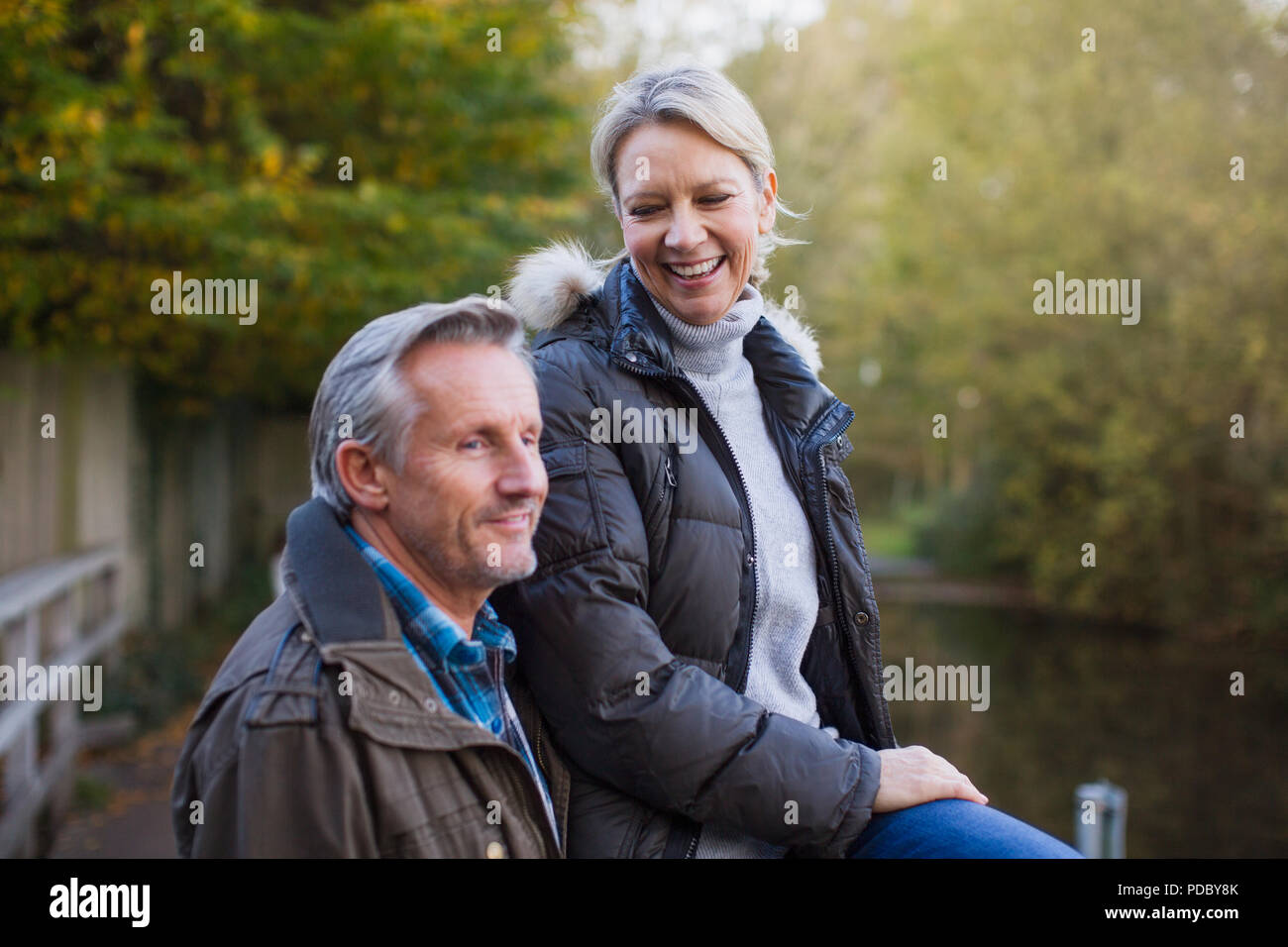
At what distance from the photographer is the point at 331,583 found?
68.9 inches

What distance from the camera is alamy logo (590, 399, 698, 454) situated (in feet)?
7.03

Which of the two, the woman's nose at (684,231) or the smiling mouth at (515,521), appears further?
the woman's nose at (684,231)

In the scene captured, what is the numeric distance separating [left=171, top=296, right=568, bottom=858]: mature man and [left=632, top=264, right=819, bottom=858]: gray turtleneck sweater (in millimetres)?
436

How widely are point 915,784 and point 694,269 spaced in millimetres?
1082

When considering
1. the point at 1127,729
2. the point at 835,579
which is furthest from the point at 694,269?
the point at 1127,729

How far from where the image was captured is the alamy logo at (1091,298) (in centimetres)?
1408

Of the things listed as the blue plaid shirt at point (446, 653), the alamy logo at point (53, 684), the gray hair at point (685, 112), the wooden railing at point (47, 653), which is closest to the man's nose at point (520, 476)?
the blue plaid shirt at point (446, 653)

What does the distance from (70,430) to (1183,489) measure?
13179mm

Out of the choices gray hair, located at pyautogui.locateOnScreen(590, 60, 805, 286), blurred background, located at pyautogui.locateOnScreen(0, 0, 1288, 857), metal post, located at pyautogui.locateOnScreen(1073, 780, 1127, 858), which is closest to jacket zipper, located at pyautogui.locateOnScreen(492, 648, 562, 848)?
gray hair, located at pyautogui.locateOnScreen(590, 60, 805, 286)

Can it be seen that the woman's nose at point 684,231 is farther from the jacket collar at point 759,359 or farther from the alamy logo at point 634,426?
the alamy logo at point 634,426

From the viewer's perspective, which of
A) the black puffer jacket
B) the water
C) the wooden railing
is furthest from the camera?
the water

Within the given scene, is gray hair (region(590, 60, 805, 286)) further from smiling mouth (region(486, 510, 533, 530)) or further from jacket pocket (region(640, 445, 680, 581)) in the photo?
smiling mouth (region(486, 510, 533, 530))

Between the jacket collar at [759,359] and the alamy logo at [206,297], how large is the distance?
18.9 feet
